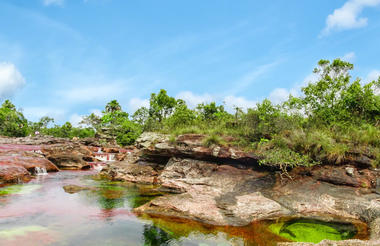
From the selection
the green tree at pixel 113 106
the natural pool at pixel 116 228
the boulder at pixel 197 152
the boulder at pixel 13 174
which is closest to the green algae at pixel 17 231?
the natural pool at pixel 116 228

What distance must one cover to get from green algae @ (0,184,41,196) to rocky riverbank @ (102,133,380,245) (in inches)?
283

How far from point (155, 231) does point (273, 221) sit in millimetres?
4365

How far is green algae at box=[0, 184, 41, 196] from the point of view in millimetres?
12577

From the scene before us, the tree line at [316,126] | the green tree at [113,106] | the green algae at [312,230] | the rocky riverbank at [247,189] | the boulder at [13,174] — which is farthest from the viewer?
the green tree at [113,106]

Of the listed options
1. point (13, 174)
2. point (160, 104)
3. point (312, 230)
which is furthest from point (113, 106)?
point (312, 230)

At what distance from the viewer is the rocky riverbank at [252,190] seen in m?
9.26

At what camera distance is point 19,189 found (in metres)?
13.5

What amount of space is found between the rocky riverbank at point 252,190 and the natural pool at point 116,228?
0.63 meters

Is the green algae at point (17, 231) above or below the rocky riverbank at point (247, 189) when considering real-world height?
below

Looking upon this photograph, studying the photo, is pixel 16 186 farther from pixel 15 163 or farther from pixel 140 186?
pixel 140 186

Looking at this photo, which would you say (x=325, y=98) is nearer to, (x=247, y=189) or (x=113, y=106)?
(x=247, y=189)

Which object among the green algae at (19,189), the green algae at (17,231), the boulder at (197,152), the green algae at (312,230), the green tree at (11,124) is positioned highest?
the green tree at (11,124)

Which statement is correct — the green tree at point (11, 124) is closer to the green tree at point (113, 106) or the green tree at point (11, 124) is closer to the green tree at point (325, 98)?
the green tree at point (113, 106)

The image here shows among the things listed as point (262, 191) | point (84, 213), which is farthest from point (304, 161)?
point (84, 213)
